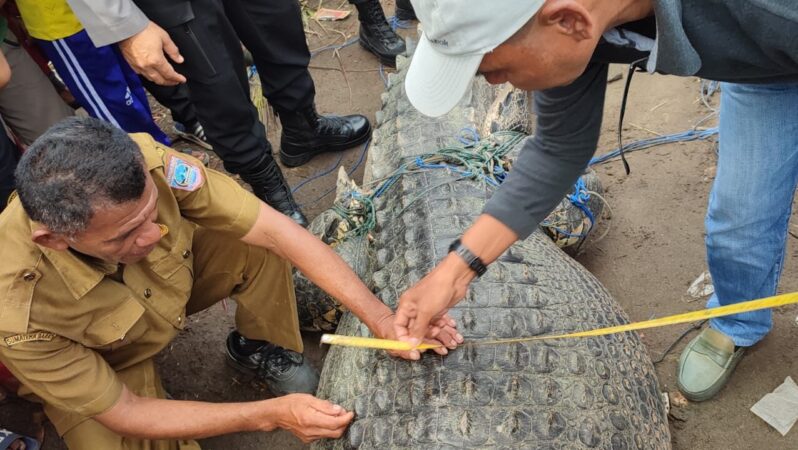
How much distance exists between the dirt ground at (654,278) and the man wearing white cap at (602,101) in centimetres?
12

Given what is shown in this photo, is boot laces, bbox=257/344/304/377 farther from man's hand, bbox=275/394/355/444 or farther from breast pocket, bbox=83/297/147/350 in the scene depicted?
man's hand, bbox=275/394/355/444

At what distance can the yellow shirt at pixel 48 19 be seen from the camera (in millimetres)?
2928

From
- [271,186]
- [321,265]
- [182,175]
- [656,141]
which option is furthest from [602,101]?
[271,186]

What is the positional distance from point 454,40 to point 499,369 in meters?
0.93

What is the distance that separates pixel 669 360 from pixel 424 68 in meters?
1.83

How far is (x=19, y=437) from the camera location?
2.68 meters

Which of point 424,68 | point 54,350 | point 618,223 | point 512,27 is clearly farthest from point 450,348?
point 618,223

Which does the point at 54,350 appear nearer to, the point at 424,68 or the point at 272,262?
the point at 272,262

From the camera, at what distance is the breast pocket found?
7.00 ft

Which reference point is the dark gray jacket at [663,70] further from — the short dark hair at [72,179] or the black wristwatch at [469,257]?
the short dark hair at [72,179]

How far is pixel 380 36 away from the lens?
15.2ft

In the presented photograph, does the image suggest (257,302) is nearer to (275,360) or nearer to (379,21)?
(275,360)

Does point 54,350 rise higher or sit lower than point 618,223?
higher

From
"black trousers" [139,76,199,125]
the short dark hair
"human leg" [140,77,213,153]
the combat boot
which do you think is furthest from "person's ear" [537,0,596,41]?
the combat boot
